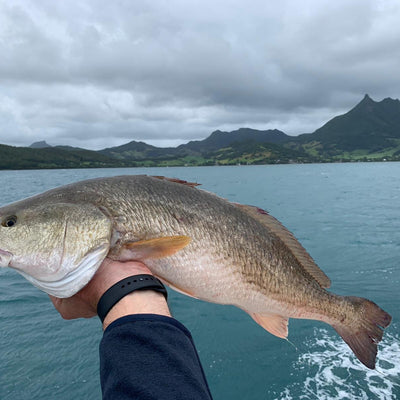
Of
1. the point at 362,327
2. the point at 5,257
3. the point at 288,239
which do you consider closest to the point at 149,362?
the point at 5,257

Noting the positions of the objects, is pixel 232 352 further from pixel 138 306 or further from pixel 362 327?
pixel 138 306

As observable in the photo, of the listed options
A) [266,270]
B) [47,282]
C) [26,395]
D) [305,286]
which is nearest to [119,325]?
[47,282]

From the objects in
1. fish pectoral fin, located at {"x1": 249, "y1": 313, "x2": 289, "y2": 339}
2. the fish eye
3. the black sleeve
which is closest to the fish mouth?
the fish eye

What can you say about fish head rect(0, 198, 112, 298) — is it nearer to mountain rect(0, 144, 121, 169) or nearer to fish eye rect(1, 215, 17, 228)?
fish eye rect(1, 215, 17, 228)

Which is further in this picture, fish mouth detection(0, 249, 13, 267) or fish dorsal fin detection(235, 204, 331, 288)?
fish dorsal fin detection(235, 204, 331, 288)

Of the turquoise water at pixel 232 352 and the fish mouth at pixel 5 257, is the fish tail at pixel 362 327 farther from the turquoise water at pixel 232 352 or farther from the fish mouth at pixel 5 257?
the turquoise water at pixel 232 352

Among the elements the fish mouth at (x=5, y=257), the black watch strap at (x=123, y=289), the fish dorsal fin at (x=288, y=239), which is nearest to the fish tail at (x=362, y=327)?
the fish dorsal fin at (x=288, y=239)
